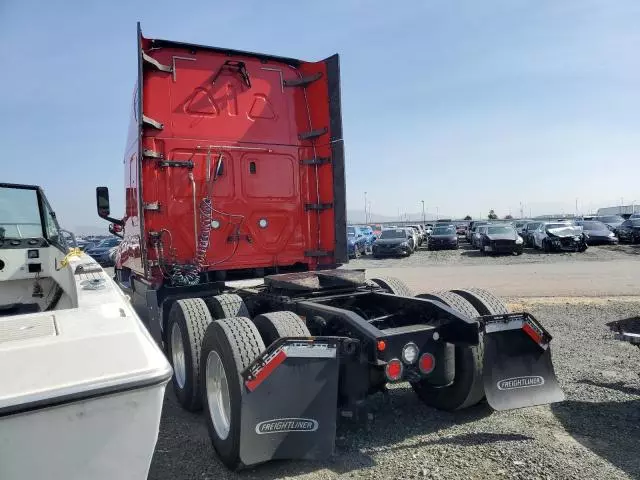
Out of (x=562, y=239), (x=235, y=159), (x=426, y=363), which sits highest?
(x=235, y=159)

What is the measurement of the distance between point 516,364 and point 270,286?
2.46m

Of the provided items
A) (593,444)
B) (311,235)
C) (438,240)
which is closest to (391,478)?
(593,444)

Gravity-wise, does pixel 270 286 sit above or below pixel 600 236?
above

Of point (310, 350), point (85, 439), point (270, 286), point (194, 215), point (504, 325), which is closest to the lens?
point (85, 439)

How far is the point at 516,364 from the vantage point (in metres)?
4.07

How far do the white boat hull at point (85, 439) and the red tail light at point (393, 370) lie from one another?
6.14ft

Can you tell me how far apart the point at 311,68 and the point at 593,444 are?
5.18 metres

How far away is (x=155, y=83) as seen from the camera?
19.9 feet

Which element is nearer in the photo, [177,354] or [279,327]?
[279,327]

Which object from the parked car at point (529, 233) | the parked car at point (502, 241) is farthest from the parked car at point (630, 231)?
the parked car at point (502, 241)

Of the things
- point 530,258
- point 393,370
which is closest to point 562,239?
point 530,258

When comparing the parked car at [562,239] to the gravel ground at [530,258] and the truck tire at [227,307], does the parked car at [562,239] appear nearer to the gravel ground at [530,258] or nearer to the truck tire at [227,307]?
the gravel ground at [530,258]

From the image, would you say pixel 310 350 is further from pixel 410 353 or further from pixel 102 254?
pixel 102 254

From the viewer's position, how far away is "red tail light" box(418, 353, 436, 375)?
379 cm
